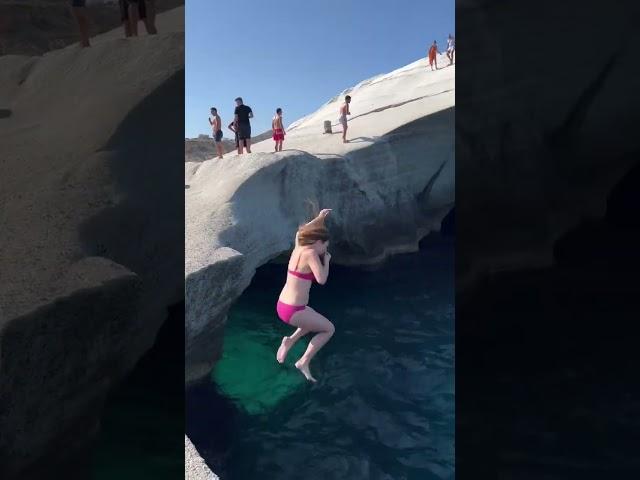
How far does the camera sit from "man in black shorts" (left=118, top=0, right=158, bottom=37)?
7.36ft

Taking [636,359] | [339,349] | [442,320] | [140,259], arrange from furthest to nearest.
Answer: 1. [442,320]
2. [339,349]
3. [140,259]
4. [636,359]

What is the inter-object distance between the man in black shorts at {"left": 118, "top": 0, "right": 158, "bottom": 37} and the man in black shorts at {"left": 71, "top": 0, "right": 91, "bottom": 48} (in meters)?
0.17

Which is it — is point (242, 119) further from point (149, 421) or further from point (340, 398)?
point (149, 421)

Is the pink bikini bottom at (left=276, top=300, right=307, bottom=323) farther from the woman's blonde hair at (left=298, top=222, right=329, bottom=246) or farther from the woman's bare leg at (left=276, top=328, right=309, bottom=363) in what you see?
the woman's blonde hair at (left=298, top=222, right=329, bottom=246)

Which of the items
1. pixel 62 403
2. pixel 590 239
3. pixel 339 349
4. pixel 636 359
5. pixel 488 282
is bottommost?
pixel 339 349

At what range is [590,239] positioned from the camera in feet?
6.93

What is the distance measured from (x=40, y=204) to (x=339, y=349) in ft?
22.8

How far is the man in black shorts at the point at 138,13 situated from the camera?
224 centimetres

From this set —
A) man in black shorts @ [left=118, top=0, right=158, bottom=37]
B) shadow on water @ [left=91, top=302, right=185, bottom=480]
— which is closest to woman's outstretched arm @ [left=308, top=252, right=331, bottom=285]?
shadow on water @ [left=91, top=302, right=185, bottom=480]

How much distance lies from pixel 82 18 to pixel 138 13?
274 mm

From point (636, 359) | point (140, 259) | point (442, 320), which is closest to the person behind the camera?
point (636, 359)

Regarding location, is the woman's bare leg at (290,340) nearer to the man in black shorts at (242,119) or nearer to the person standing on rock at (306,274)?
A: the person standing on rock at (306,274)

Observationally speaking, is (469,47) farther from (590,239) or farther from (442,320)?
(442,320)

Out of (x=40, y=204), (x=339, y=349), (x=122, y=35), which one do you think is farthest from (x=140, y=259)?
(x=339, y=349)
